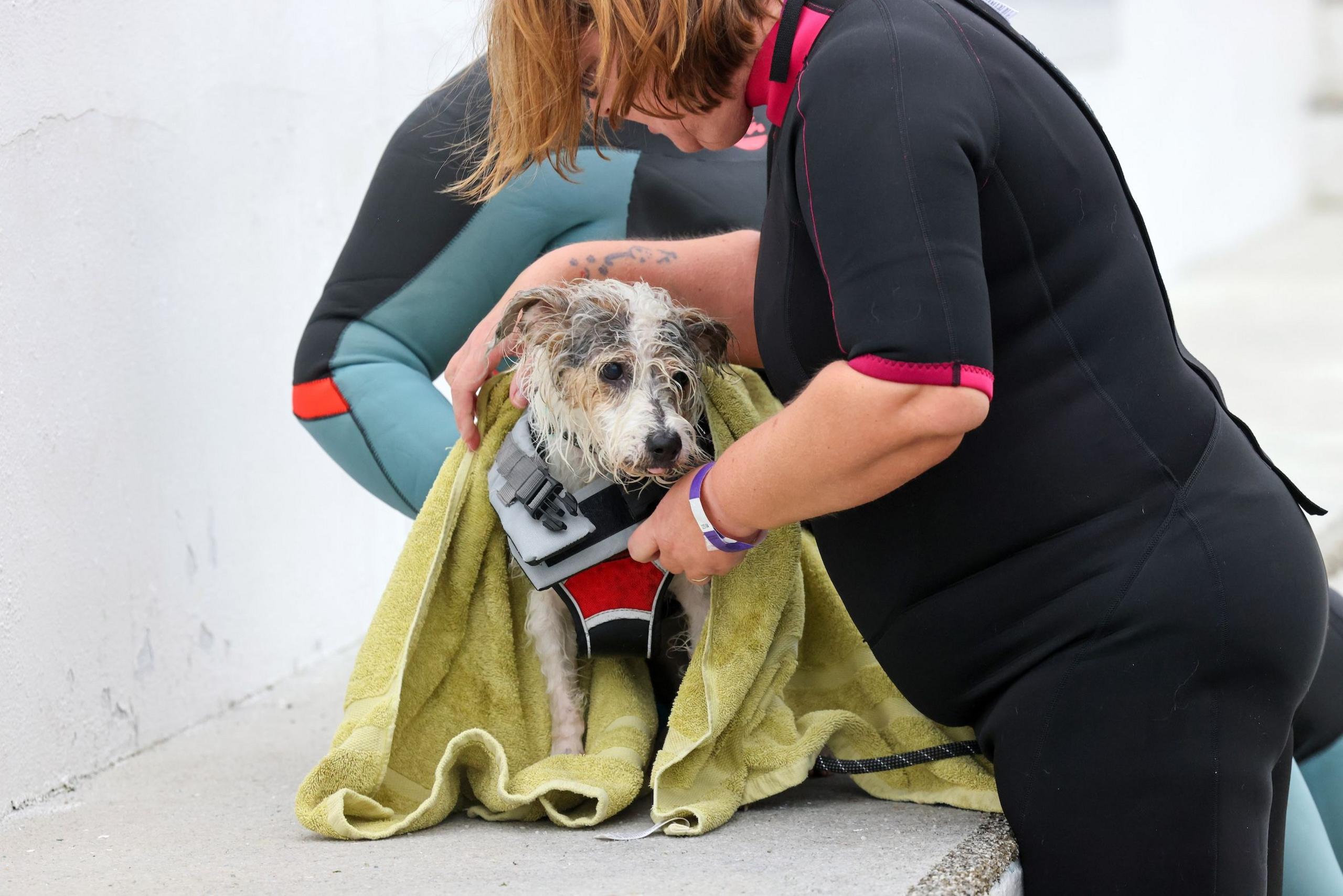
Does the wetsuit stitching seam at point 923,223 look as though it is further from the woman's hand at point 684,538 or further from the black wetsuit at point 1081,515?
the woman's hand at point 684,538

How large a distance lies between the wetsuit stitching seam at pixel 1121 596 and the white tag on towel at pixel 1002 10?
2.10ft

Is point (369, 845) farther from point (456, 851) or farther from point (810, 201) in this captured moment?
point (810, 201)

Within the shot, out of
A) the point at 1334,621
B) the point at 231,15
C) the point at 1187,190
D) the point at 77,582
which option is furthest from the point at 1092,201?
the point at 1187,190

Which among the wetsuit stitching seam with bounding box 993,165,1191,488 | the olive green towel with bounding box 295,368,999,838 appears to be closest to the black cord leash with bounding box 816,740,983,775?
the olive green towel with bounding box 295,368,999,838

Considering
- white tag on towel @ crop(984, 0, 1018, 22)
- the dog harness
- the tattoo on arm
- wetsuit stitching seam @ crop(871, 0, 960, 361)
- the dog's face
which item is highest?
white tag on towel @ crop(984, 0, 1018, 22)

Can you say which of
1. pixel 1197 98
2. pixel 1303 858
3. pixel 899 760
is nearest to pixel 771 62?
pixel 899 760

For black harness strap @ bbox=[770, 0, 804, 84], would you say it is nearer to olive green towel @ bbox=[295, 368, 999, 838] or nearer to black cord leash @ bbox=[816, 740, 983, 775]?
olive green towel @ bbox=[295, 368, 999, 838]

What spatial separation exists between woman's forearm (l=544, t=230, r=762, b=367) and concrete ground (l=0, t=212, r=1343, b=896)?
2.82ft

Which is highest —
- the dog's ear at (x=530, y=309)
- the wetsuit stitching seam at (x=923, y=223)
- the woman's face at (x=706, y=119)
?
the woman's face at (x=706, y=119)

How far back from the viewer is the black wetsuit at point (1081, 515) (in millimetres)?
1572

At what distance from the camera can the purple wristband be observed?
70.0 inches

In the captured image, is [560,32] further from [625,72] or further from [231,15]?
[231,15]

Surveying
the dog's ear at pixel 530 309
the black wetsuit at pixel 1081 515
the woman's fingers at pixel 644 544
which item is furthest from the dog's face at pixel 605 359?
the black wetsuit at pixel 1081 515

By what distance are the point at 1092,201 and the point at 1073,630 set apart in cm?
56
